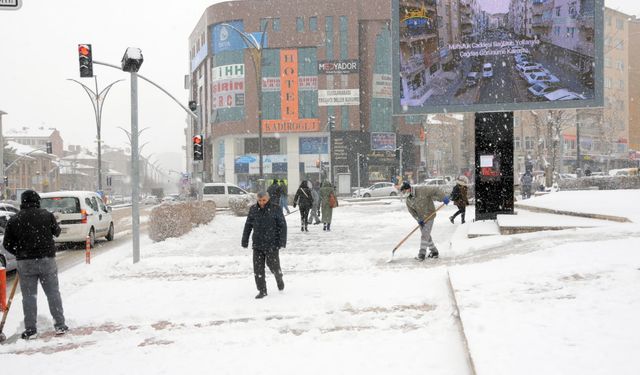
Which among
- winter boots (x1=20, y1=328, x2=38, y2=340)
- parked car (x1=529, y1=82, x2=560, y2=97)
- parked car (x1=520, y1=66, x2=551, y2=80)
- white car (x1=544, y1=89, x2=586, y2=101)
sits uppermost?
parked car (x1=520, y1=66, x2=551, y2=80)

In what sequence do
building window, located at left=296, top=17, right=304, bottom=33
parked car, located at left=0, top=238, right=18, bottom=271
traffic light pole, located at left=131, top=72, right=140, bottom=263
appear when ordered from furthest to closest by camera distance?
building window, located at left=296, top=17, right=304, bottom=33 < traffic light pole, located at left=131, top=72, right=140, bottom=263 < parked car, located at left=0, top=238, right=18, bottom=271

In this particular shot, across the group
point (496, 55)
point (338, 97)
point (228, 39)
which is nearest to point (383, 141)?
→ point (338, 97)

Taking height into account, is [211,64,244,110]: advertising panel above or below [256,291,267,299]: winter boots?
above

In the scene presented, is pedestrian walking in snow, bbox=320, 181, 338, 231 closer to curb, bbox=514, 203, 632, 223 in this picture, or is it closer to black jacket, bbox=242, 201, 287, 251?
curb, bbox=514, 203, 632, 223

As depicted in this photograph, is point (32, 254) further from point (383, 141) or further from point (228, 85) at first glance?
point (228, 85)

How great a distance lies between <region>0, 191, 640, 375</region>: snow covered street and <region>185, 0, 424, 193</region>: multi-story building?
4974 cm

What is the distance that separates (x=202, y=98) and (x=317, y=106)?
66.0ft

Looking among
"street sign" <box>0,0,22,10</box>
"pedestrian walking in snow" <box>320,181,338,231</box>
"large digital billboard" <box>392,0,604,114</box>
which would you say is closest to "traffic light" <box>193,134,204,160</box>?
"pedestrian walking in snow" <box>320,181,338,231</box>

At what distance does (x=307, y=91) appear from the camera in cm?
6241

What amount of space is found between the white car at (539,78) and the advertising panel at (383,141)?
159ft

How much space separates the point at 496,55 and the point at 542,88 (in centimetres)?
142

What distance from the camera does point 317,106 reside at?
62438 mm

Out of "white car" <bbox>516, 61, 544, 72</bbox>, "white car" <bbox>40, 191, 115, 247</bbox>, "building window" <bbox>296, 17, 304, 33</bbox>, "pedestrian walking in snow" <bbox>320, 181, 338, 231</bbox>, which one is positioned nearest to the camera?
"white car" <bbox>516, 61, 544, 72</bbox>

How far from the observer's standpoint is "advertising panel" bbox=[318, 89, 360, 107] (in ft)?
204
